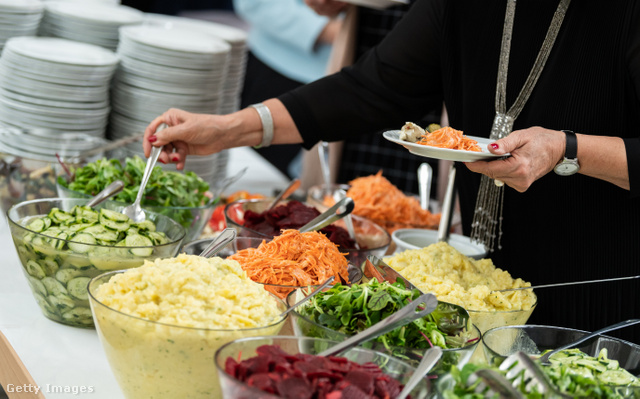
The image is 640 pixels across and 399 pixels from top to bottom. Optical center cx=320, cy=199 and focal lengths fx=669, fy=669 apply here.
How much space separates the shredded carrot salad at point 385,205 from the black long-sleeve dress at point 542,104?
23cm

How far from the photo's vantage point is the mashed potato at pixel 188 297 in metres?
1.09

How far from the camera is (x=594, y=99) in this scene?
1.75m

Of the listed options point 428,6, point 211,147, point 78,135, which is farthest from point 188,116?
point 428,6

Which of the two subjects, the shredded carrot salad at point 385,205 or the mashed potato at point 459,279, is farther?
the shredded carrot salad at point 385,205

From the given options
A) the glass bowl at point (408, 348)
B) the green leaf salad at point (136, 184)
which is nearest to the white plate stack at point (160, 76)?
the green leaf salad at point (136, 184)

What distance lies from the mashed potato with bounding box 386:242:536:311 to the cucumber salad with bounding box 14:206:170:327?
580 millimetres

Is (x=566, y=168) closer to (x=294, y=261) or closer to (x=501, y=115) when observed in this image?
(x=501, y=115)

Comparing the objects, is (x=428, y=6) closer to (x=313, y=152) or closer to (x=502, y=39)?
(x=502, y=39)

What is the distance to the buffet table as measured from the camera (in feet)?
4.20

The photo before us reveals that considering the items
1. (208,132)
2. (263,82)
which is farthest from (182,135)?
→ (263,82)

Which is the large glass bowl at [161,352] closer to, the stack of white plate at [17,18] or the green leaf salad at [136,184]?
the green leaf salad at [136,184]

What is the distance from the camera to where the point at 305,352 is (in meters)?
1.05

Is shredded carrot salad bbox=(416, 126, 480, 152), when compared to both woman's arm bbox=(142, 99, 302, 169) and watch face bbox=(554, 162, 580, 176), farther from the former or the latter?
woman's arm bbox=(142, 99, 302, 169)

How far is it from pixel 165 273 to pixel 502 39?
1261 millimetres
